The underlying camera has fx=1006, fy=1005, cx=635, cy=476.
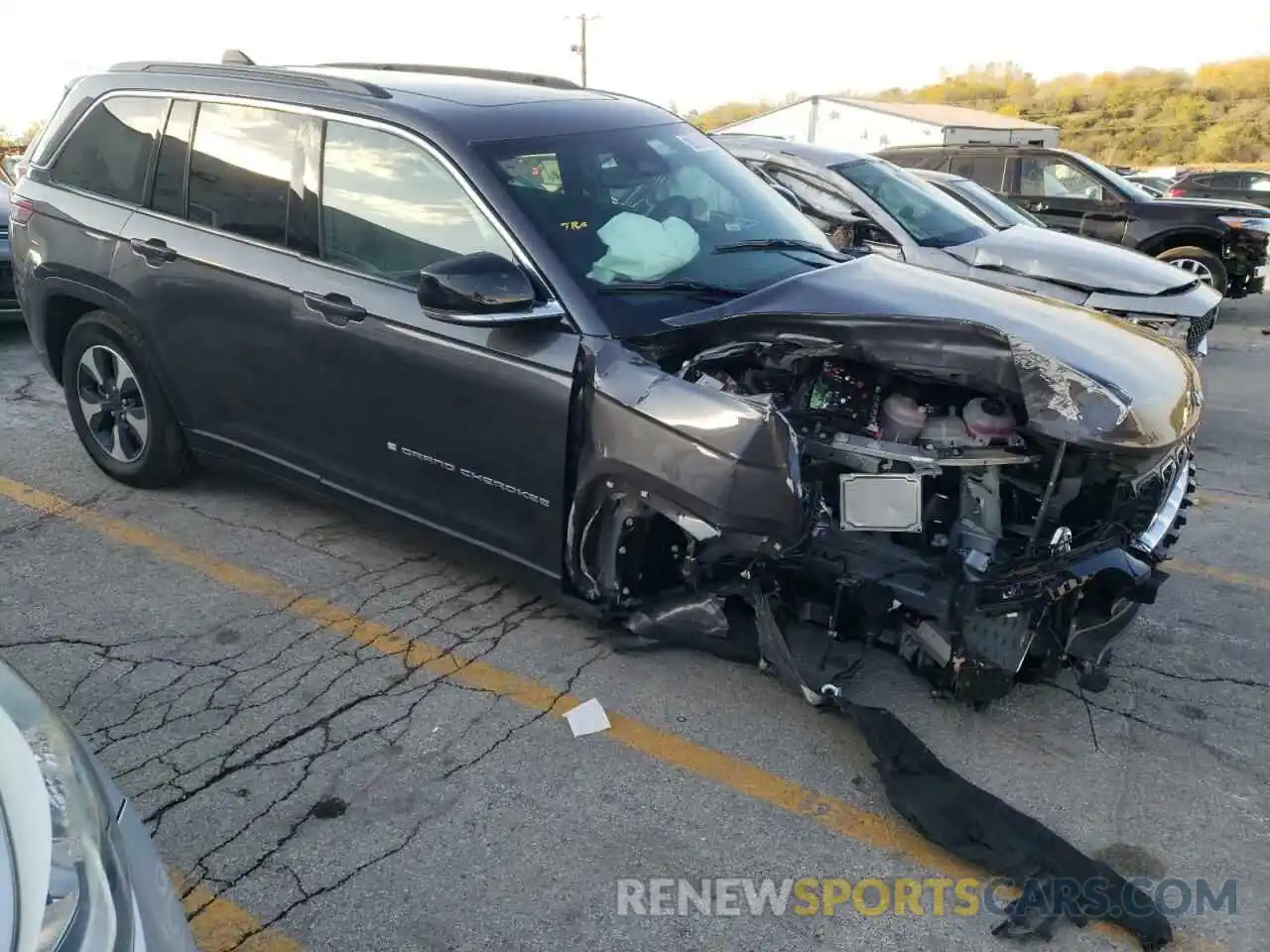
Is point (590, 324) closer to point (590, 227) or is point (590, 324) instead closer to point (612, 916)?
point (590, 227)

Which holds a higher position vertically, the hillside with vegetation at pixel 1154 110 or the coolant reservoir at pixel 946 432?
the hillside with vegetation at pixel 1154 110

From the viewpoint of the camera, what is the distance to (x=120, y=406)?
4.74 meters

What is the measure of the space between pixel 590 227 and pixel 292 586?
6.25 feet

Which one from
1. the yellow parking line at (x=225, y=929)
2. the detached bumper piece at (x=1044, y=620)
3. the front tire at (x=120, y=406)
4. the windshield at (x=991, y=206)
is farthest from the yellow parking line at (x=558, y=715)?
the windshield at (x=991, y=206)

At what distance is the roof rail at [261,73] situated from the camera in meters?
3.87

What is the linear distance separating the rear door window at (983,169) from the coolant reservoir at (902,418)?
378 inches

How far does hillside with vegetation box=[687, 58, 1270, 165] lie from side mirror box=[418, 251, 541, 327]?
148 ft

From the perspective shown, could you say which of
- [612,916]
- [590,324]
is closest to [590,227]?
[590,324]

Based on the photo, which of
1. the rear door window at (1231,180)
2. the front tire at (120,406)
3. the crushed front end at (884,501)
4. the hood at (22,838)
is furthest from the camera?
the rear door window at (1231,180)

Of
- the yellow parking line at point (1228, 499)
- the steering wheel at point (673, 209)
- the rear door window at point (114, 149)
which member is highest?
the rear door window at point (114, 149)

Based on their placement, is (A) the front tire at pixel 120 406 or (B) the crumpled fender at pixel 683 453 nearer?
(B) the crumpled fender at pixel 683 453

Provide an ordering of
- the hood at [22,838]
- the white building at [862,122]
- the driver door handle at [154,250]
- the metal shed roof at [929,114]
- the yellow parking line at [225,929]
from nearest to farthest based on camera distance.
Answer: the hood at [22,838] → the yellow parking line at [225,929] → the driver door handle at [154,250] → the metal shed roof at [929,114] → the white building at [862,122]

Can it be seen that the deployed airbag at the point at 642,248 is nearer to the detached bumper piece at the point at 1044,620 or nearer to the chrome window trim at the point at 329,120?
the chrome window trim at the point at 329,120

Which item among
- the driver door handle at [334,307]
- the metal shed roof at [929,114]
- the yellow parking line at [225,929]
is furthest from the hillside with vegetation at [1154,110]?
the yellow parking line at [225,929]
